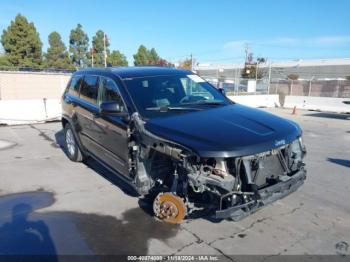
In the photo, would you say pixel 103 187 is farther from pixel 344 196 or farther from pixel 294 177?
pixel 344 196

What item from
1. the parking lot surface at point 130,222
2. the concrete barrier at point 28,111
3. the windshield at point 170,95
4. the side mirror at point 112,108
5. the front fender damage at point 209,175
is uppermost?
the windshield at point 170,95

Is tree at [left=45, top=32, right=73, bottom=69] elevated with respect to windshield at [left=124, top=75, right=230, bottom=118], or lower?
elevated

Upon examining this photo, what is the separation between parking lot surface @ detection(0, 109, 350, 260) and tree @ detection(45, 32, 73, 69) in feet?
173

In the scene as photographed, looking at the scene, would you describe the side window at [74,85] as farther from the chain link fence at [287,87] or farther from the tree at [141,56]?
the tree at [141,56]

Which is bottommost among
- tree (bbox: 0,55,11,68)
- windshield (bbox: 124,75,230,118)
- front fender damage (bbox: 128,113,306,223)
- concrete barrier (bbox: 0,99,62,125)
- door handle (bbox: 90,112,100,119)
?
concrete barrier (bbox: 0,99,62,125)

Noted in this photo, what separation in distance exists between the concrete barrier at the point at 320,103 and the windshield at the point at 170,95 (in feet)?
54.5

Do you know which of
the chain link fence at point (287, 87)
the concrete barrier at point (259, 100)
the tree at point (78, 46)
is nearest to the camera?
the concrete barrier at point (259, 100)

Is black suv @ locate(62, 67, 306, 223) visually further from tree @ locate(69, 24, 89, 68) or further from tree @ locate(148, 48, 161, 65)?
tree @ locate(148, 48, 161, 65)

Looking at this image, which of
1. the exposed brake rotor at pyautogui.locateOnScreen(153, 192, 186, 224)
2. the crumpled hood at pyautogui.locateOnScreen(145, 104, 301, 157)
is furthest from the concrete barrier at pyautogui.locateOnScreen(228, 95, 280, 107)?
the exposed brake rotor at pyautogui.locateOnScreen(153, 192, 186, 224)

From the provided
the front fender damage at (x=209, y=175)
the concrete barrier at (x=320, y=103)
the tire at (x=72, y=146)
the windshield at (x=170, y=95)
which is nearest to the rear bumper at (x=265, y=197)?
the front fender damage at (x=209, y=175)

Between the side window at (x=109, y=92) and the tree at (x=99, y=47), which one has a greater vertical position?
the tree at (x=99, y=47)

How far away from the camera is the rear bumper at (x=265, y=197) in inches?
131

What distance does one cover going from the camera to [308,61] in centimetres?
7344

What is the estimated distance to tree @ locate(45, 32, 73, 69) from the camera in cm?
5512
